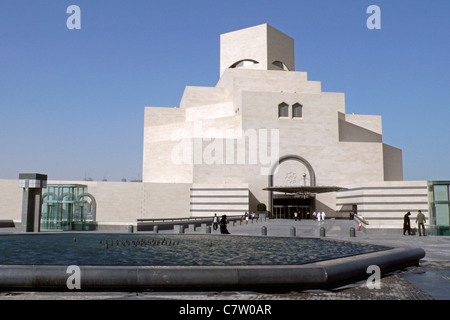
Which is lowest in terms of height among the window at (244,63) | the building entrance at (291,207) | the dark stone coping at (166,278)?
the dark stone coping at (166,278)

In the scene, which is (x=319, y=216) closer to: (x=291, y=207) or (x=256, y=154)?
(x=291, y=207)

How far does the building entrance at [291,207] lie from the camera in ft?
171

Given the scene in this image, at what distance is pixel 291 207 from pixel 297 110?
1238 centimetres

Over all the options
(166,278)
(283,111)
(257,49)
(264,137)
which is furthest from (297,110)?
(166,278)

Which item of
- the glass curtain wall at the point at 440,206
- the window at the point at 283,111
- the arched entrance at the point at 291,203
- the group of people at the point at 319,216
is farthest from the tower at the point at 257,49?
the glass curtain wall at the point at 440,206

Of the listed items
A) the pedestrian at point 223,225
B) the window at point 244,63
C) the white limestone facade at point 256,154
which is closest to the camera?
the pedestrian at point 223,225

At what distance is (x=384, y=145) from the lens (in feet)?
186

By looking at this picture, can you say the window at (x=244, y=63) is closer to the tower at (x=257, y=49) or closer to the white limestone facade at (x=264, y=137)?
the tower at (x=257, y=49)

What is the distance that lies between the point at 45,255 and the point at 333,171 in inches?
1721

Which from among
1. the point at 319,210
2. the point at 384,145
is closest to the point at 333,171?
the point at 319,210

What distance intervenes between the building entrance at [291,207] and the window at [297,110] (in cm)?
1057

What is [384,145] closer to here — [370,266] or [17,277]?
[370,266]

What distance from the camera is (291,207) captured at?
2068 inches
